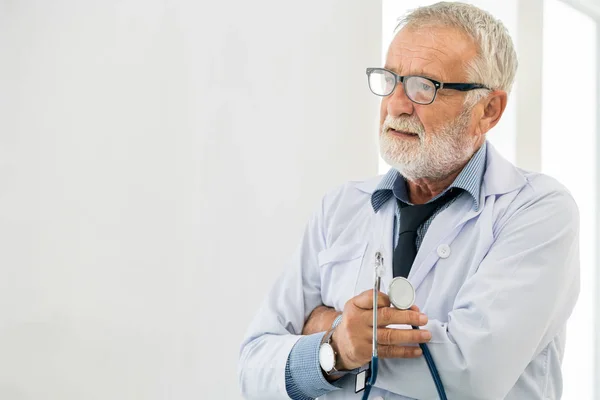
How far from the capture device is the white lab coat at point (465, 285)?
1.52m

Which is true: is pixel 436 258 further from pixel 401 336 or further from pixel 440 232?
pixel 401 336

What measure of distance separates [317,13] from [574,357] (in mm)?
2518

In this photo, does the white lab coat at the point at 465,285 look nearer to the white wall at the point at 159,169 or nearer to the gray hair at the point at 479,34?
the gray hair at the point at 479,34

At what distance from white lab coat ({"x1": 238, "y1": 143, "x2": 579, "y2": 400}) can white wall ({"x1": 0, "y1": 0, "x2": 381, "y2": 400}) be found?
2.36 feet

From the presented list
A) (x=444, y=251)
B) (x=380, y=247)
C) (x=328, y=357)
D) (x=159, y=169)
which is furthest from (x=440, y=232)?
(x=159, y=169)

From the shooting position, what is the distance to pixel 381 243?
183cm

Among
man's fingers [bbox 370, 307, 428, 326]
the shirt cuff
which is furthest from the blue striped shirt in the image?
man's fingers [bbox 370, 307, 428, 326]

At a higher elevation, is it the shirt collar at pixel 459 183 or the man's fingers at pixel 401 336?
the shirt collar at pixel 459 183

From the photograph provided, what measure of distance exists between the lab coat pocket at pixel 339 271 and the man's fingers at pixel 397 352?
0.92ft

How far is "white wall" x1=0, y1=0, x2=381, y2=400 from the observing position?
2199 mm

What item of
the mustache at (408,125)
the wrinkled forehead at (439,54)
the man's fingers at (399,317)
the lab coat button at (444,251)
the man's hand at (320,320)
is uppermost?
the wrinkled forehead at (439,54)

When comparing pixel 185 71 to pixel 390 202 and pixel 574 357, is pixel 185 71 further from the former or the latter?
pixel 574 357

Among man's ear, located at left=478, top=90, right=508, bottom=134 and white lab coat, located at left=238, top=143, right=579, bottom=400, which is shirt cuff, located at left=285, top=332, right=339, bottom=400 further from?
man's ear, located at left=478, top=90, right=508, bottom=134

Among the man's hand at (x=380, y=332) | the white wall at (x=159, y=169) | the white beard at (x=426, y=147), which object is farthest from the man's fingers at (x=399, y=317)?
the white wall at (x=159, y=169)
